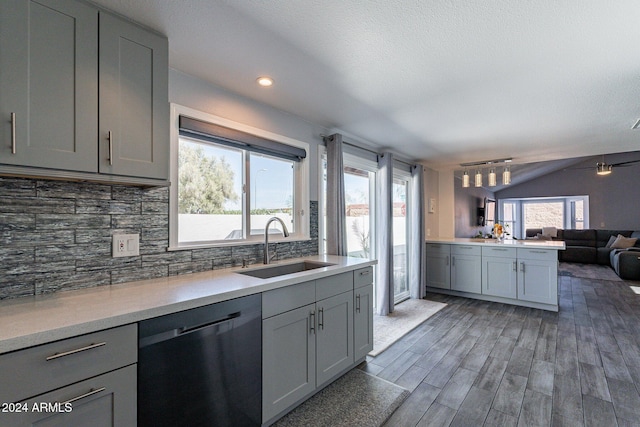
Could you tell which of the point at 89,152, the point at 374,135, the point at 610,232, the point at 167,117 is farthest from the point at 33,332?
the point at 610,232

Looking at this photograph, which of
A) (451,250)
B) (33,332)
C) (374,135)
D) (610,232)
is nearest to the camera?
(33,332)

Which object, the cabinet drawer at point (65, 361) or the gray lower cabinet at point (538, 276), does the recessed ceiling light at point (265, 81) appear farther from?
the gray lower cabinet at point (538, 276)

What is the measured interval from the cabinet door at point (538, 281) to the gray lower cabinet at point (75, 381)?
4.75 meters

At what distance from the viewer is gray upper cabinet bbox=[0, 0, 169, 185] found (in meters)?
1.15

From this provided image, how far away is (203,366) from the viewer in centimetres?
141

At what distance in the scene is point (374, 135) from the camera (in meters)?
3.48

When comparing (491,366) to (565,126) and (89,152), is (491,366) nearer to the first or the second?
(565,126)

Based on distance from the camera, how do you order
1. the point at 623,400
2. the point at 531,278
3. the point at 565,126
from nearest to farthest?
the point at 623,400, the point at 565,126, the point at 531,278

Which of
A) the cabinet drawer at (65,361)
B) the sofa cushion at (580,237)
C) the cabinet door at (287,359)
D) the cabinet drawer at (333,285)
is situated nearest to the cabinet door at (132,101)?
the cabinet drawer at (65,361)

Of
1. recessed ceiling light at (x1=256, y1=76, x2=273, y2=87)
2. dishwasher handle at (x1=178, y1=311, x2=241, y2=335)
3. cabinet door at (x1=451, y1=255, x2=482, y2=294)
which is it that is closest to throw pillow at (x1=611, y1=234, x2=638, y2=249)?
cabinet door at (x1=451, y1=255, x2=482, y2=294)

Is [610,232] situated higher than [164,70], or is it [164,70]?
[164,70]

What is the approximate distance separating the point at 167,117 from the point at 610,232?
→ 11.3 metres

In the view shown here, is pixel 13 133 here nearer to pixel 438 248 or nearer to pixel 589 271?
pixel 438 248

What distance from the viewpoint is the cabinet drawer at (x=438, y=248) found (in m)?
4.89
